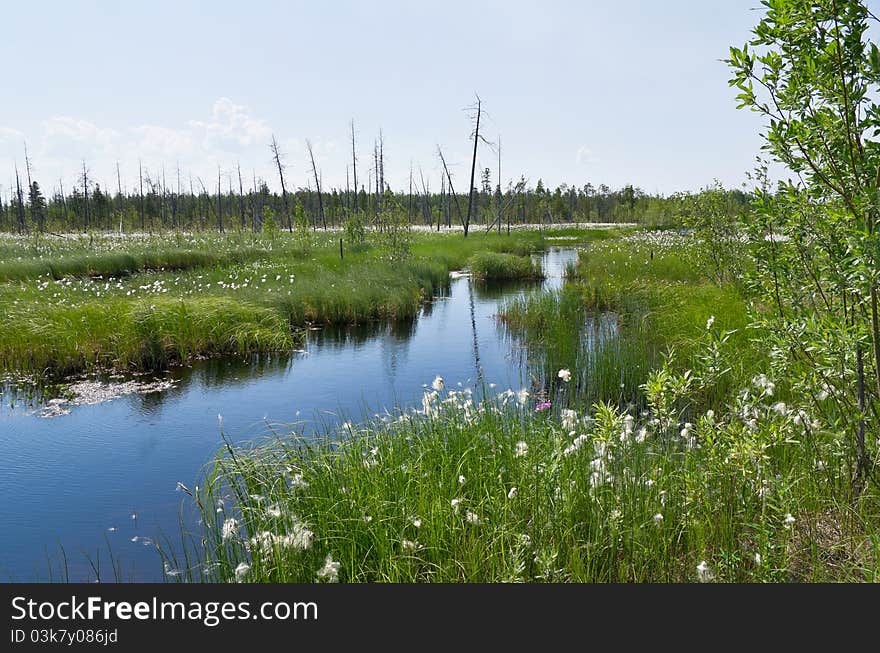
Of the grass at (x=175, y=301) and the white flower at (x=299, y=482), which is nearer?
the white flower at (x=299, y=482)

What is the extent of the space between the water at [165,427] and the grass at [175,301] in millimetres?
922

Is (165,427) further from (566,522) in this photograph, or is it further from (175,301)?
(566,522)

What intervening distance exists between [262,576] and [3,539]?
12.0ft

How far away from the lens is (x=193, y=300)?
556 inches

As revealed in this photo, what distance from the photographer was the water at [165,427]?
18.3 ft

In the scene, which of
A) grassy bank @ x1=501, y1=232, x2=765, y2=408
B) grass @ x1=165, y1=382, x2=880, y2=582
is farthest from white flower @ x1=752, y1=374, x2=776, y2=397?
grassy bank @ x1=501, y1=232, x2=765, y2=408

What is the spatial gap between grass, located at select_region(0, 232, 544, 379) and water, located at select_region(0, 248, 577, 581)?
922 millimetres

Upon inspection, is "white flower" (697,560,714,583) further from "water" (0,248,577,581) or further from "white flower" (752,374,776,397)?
"water" (0,248,577,581)

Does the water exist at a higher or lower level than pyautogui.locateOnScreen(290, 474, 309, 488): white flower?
lower

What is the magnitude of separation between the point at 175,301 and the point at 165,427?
549 cm

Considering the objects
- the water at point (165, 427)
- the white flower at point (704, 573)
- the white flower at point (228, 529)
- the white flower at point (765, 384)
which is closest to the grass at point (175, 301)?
the water at point (165, 427)

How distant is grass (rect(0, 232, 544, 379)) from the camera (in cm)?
1156

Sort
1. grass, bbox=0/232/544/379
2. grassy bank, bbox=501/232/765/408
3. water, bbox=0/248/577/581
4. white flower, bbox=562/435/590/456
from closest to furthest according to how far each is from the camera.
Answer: white flower, bbox=562/435/590/456 < water, bbox=0/248/577/581 < grassy bank, bbox=501/232/765/408 < grass, bbox=0/232/544/379

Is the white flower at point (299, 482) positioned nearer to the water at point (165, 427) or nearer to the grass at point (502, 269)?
the water at point (165, 427)
